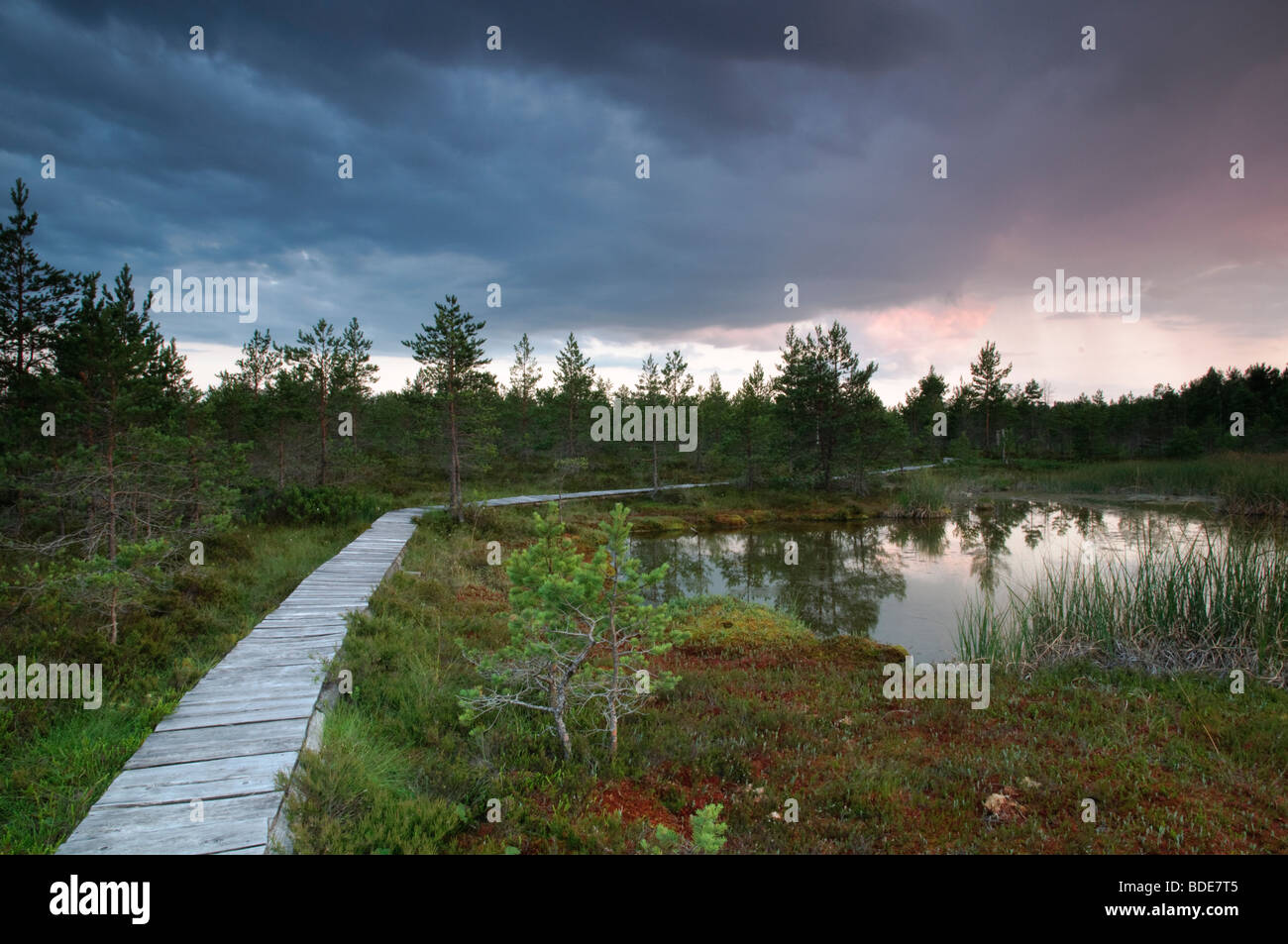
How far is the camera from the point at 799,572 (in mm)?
18594

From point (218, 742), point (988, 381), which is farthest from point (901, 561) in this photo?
point (988, 381)

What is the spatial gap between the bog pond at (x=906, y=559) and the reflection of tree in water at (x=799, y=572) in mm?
38

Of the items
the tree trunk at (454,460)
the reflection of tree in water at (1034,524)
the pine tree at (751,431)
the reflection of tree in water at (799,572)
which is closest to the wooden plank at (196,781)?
the reflection of tree in water at (799,572)

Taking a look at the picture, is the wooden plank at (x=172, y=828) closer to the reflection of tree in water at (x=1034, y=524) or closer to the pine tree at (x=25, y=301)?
the pine tree at (x=25, y=301)

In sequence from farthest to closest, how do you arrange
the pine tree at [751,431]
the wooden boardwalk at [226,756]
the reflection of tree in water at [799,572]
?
the pine tree at [751,431]
the reflection of tree in water at [799,572]
the wooden boardwalk at [226,756]

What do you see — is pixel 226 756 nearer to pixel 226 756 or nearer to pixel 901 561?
pixel 226 756

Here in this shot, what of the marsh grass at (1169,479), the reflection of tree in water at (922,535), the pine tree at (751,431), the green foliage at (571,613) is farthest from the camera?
the pine tree at (751,431)

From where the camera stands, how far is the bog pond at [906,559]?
13516 mm

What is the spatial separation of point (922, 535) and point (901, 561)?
6.68 m

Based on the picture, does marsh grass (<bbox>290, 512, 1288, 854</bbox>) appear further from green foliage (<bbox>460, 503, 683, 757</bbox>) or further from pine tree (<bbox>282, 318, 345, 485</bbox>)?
pine tree (<bbox>282, 318, 345, 485</bbox>)
